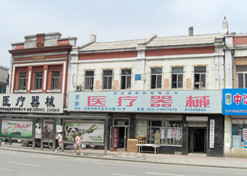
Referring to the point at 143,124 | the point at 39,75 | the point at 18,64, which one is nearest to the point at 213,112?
the point at 143,124

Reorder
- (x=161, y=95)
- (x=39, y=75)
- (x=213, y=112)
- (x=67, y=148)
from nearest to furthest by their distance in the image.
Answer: (x=213, y=112)
(x=161, y=95)
(x=67, y=148)
(x=39, y=75)

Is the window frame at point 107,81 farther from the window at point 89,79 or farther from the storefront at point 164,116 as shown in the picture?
the storefront at point 164,116

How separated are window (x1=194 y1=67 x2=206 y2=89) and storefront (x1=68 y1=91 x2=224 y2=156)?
1.35 metres

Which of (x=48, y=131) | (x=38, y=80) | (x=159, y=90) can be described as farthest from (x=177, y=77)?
(x=38, y=80)

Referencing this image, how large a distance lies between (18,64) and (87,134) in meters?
13.3

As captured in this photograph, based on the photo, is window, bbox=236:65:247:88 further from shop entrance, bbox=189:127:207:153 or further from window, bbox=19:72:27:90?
window, bbox=19:72:27:90

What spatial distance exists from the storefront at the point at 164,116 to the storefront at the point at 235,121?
0.46 metres

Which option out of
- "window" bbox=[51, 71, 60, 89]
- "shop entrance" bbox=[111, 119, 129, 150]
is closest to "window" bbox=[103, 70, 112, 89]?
"shop entrance" bbox=[111, 119, 129, 150]

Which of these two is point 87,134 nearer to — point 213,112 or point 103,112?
point 103,112

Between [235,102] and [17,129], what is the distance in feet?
55.4

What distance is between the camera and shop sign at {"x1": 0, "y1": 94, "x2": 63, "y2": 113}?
26844mm

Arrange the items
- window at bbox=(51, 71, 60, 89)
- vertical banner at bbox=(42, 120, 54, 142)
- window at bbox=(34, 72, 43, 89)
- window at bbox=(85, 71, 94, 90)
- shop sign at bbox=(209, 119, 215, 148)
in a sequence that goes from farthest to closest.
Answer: window at bbox=(34, 72, 43, 89)
window at bbox=(51, 71, 60, 89)
window at bbox=(85, 71, 94, 90)
vertical banner at bbox=(42, 120, 54, 142)
shop sign at bbox=(209, 119, 215, 148)

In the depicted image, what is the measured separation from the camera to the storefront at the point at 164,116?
852 inches

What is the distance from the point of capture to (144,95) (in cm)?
2323
